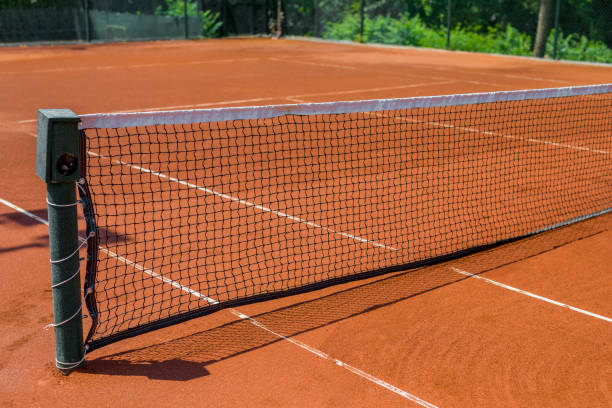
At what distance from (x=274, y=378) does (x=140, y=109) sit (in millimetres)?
11473

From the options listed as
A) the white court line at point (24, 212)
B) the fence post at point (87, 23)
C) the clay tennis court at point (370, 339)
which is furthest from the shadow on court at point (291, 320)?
the fence post at point (87, 23)

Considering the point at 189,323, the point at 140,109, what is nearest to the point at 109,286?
the point at 189,323

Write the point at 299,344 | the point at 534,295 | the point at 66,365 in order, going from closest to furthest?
the point at 66,365
the point at 299,344
the point at 534,295

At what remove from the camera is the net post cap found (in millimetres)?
4359

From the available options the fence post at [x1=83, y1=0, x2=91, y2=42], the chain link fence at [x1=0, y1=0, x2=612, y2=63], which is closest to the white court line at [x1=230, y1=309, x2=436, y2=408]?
the chain link fence at [x1=0, y1=0, x2=612, y2=63]

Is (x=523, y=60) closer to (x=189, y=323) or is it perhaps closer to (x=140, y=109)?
(x=140, y=109)

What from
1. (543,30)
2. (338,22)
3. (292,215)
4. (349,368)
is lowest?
(349,368)

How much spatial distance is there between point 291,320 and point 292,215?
2.64m

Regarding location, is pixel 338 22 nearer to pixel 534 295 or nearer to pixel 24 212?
pixel 24 212

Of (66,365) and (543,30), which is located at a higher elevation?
(543,30)

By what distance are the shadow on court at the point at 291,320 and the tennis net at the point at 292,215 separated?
230 mm

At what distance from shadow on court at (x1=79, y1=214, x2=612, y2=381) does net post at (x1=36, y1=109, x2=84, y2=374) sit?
0.88 ft

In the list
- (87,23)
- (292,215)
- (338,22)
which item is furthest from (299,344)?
(338,22)

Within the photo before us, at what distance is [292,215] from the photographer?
8.10 m
